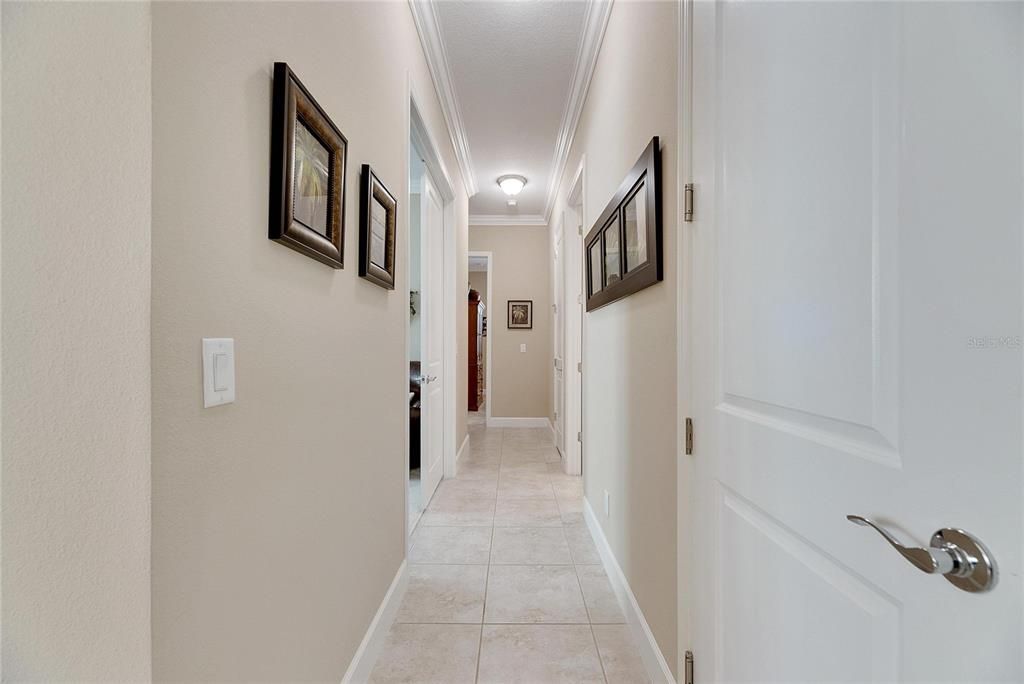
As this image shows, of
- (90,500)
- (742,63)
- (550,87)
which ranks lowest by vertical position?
(90,500)

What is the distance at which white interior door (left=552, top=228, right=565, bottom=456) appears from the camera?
4348 mm

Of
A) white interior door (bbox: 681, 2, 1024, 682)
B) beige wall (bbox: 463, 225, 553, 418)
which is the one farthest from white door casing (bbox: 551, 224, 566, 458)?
white interior door (bbox: 681, 2, 1024, 682)

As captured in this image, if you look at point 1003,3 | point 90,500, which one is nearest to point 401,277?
point 90,500

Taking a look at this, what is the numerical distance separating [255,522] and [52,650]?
452 mm

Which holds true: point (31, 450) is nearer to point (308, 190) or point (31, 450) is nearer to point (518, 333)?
point (308, 190)

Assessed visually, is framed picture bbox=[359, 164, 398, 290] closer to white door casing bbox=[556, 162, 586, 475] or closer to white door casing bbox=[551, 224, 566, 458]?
white door casing bbox=[556, 162, 586, 475]

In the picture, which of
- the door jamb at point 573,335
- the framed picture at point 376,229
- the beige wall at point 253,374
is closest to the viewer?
the beige wall at point 253,374

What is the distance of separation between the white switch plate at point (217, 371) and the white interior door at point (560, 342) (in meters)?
3.54

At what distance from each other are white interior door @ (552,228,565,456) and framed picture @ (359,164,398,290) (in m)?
2.56

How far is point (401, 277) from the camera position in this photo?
2096 millimetres

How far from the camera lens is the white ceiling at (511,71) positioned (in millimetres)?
2344

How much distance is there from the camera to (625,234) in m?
1.90

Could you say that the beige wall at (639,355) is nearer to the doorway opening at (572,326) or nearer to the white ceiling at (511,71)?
the white ceiling at (511,71)

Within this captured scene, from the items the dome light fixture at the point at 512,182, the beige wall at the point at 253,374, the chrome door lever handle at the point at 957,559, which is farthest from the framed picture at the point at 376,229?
the dome light fixture at the point at 512,182
